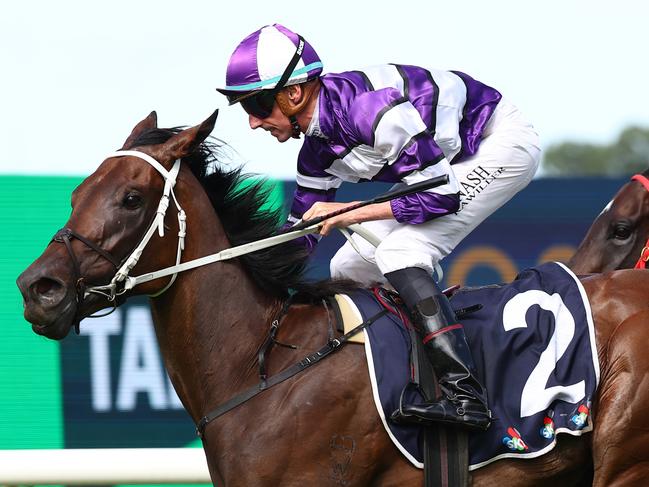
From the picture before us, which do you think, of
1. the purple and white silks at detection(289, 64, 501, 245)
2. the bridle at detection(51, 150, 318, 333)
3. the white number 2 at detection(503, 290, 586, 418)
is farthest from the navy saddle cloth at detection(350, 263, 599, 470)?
the bridle at detection(51, 150, 318, 333)

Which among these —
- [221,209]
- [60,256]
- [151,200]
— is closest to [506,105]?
[221,209]

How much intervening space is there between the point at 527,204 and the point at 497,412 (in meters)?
2.83

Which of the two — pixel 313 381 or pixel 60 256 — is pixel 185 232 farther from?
pixel 313 381

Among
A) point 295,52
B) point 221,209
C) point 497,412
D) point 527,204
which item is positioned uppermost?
point 295,52

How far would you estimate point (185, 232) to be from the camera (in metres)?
3.47

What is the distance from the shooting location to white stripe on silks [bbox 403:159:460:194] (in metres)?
3.40

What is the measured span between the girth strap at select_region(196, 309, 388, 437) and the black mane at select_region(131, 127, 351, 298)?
0.25 metres

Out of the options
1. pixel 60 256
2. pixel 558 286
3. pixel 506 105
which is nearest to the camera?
pixel 60 256

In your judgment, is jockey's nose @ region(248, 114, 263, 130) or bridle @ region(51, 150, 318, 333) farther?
jockey's nose @ region(248, 114, 263, 130)

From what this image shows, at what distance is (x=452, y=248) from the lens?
370 cm

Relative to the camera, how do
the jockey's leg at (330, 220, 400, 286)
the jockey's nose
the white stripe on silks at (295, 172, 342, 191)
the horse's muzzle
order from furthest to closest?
the white stripe on silks at (295, 172, 342, 191) → the jockey's leg at (330, 220, 400, 286) → the jockey's nose → the horse's muzzle

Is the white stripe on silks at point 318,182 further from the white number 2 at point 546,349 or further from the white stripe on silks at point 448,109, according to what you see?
the white number 2 at point 546,349

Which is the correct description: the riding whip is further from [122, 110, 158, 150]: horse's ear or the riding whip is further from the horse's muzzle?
the horse's muzzle

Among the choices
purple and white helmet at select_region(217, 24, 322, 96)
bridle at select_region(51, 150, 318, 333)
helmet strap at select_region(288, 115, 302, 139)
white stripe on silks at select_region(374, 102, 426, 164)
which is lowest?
bridle at select_region(51, 150, 318, 333)
